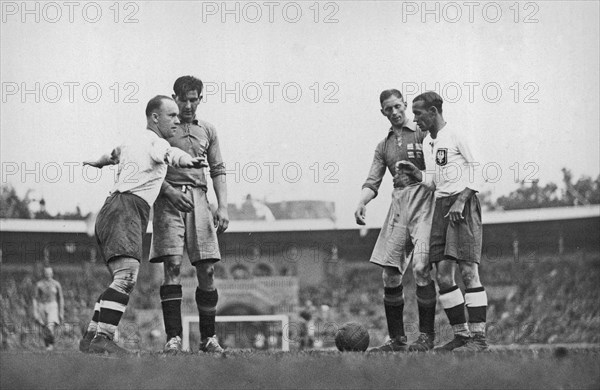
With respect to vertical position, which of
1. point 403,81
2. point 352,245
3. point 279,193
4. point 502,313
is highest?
point 403,81

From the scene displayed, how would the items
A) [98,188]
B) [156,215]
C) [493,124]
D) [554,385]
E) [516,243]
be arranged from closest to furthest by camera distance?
[554,385]
[156,215]
[493,124]
[98,188]
[516,243]

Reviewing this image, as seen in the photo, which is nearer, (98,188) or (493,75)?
(493,75)

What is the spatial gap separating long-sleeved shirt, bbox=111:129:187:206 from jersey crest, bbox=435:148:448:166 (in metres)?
2.11

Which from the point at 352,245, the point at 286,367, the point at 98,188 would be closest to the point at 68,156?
the point at 98,188

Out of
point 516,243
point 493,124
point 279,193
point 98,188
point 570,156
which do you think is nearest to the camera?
point 493,124

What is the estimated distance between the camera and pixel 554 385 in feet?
17.2

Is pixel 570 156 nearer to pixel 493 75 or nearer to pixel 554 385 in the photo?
pixel 493 75

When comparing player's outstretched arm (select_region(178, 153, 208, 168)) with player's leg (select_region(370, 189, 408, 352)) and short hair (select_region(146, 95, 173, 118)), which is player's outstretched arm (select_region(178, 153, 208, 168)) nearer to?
short hair (select_region(146, 95, 173, 118))

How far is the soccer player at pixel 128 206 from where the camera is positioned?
7.12m

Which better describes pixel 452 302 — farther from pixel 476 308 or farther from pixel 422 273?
pixel 422 273

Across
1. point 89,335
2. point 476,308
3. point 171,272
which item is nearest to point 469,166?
point 476,308

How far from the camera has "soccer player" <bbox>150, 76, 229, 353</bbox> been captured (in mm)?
7832

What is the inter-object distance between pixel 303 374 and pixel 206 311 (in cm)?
267

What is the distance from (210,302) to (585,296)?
16.1 m
